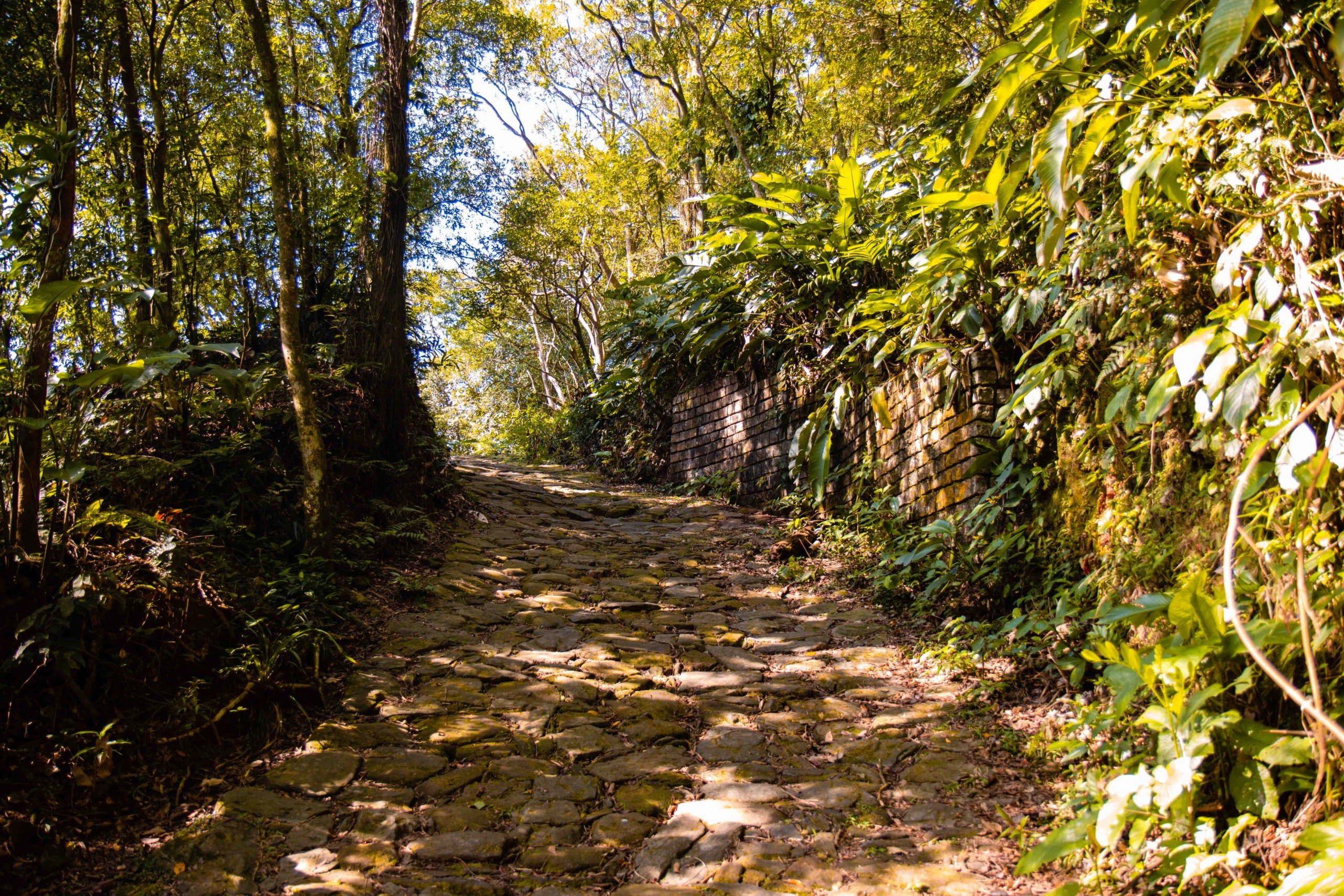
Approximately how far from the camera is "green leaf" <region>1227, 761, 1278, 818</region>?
168 centimetres

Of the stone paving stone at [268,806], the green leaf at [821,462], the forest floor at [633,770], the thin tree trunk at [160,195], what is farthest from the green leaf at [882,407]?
the thin tree trunk at [160,195]

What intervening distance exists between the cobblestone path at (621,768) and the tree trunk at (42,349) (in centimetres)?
127

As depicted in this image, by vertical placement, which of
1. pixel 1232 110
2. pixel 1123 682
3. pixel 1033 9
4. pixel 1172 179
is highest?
pixel 1033 9

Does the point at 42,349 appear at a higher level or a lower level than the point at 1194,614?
higher

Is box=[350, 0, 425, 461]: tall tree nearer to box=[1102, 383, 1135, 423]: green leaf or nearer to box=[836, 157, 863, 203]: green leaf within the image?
box=[836, 157, 863, 203]: green leaf

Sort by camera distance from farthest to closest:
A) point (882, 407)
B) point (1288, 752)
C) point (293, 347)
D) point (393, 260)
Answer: point (393, 260), point (882, 407), point (293, 347), point (1288, 752)

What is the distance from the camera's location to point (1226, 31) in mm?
1313

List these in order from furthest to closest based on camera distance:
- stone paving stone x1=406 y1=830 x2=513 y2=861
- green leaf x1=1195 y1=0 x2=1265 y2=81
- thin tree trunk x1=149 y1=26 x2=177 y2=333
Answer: thin tree trunk x1=149 y1=26 x2=177 y2=333
stone paving stone x1=406 y1=830 x2=513 y2=861
green leaf x1=1195 y1=0 x2=1265 y2=81

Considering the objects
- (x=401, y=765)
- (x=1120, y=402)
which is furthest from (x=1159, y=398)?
(x=401, y=765)

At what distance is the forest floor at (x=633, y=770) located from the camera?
2.32m

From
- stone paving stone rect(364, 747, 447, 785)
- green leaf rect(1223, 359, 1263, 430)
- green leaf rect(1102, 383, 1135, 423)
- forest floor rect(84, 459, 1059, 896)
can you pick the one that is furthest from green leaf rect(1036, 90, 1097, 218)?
stone paving stone rect(364, 747, 447, 785)

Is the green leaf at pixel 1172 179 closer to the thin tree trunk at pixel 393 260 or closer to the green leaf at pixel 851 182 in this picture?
the green leaf at pixel 851 182

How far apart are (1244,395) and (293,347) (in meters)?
4.06

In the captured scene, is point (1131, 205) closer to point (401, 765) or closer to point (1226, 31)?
point (1226, 31)
